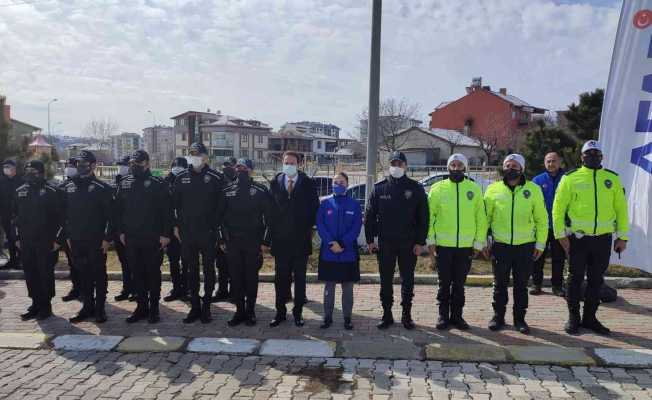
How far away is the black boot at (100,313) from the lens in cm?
640

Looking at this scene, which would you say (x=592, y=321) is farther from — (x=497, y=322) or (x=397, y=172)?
(x=397, y=172)

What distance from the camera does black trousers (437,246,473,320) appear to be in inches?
234

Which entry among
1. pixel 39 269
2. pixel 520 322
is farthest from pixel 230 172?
pixel 520 322

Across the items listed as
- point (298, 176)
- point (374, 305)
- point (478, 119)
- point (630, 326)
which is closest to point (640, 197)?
point (630, 326)

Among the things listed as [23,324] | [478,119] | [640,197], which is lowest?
[23,324]

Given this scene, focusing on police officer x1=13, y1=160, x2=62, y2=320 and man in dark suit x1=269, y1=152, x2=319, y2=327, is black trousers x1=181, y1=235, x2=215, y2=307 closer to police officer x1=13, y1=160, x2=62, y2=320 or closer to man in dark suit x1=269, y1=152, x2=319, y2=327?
man in dark suit x1=269, y1=152, x2=319, y2=327

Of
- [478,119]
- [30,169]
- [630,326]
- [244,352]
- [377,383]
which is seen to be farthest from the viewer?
[478,119]

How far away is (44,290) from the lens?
21.9 feet

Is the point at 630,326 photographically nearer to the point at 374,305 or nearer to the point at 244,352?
the point at 374,305

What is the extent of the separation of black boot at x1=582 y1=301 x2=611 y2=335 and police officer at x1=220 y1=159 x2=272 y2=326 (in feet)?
13.2

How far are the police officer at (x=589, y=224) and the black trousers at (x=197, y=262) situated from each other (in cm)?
435

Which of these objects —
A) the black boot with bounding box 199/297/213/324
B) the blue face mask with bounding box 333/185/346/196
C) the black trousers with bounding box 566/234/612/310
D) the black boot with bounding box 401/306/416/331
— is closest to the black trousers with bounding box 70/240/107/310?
the black boot with bounding box 199/297/213/324

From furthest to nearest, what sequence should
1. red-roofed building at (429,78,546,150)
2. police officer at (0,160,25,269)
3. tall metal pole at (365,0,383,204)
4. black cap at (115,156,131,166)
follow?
red-roofed building at (429,78,546,150), tall metal pole at (365,0,383,204), police officer at (0,160,25,269), black cap at (115,156,131,166)

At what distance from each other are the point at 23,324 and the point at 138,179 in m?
2.44
